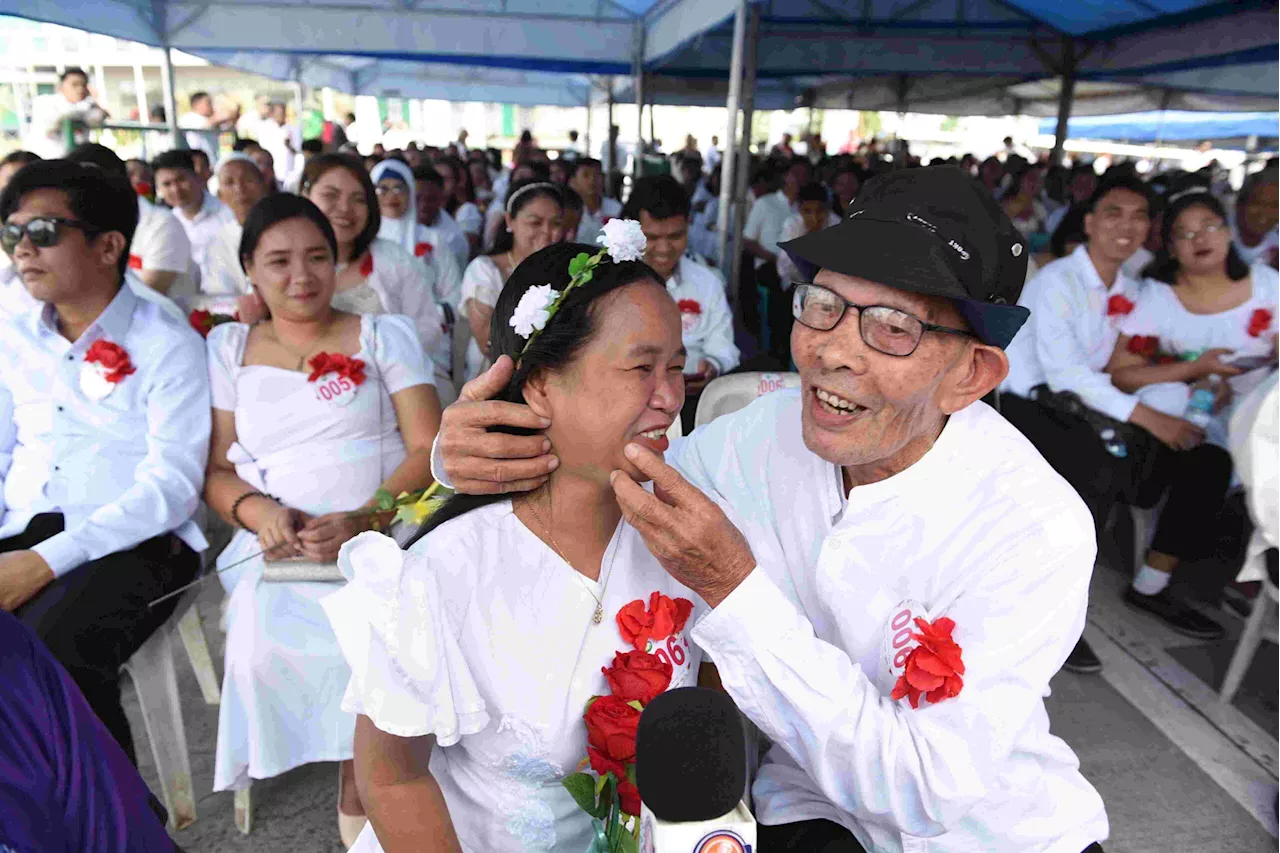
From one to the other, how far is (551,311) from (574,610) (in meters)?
0.54

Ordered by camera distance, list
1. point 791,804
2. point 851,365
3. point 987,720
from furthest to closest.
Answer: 1. point 791,804
2. point 851,365
3. point 987,720

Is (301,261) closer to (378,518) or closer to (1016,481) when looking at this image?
(378,518)

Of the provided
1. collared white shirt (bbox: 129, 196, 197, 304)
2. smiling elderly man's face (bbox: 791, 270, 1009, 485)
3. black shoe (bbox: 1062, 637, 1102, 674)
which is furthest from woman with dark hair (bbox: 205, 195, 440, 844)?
black shoe (bbox: 1062, 637, 1102, 674)

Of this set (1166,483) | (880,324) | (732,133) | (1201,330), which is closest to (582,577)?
(880,324)

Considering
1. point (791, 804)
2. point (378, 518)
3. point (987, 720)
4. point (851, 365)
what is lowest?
point (791, 804)

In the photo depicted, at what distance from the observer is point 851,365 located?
58.3 inches

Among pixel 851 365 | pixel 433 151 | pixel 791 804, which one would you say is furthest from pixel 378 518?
pixel 433 151

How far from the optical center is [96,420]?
8.72 feet

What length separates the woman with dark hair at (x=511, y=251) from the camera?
431 centimetres

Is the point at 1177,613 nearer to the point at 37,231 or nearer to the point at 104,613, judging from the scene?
the point at 104,613

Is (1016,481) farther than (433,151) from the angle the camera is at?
No

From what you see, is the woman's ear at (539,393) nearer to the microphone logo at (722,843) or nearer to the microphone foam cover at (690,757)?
the microphone foam cover at (690,757)

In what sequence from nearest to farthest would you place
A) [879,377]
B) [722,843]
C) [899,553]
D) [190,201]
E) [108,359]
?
[722,843], [879,377], [899,553], [108,359], [190,201]

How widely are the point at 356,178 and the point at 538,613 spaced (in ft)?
10.3
